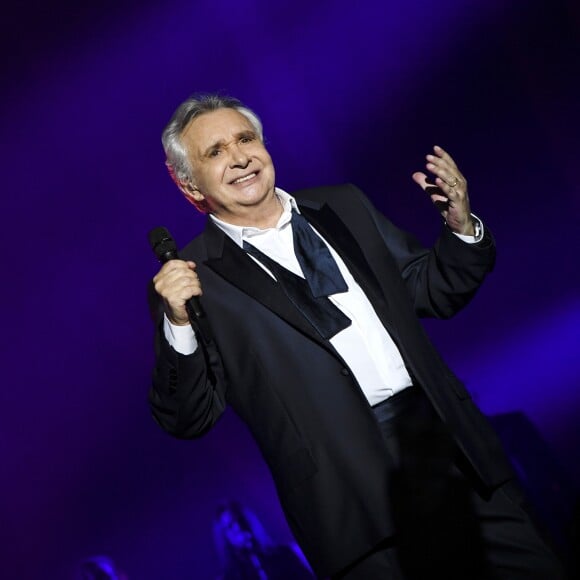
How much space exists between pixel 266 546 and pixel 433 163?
2.76 metres

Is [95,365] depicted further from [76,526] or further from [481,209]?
[481,209]

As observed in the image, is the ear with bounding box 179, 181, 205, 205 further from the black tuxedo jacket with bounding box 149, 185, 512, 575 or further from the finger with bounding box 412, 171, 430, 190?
the finger with bounding box 412, 171, 430, 190

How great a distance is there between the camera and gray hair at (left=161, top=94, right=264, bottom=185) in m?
1.89

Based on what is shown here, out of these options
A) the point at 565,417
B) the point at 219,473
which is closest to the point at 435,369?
the point at 565,417

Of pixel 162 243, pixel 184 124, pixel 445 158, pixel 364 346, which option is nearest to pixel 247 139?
pixel 184 124

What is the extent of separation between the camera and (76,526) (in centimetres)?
361

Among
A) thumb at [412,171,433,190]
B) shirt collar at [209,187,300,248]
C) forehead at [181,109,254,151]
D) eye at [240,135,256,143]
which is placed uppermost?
forehead at [181,109,254,151]

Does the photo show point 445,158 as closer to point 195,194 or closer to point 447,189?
point 447,189

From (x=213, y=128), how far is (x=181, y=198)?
5.58 feet

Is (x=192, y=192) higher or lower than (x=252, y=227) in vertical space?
higher

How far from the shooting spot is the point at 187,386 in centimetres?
154

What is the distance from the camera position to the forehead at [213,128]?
1826mm

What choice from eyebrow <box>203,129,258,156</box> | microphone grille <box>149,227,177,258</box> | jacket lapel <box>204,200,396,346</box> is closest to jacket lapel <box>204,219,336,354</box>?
jacket lapel <box>204,200,396,346</box>

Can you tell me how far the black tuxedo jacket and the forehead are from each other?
25cm
